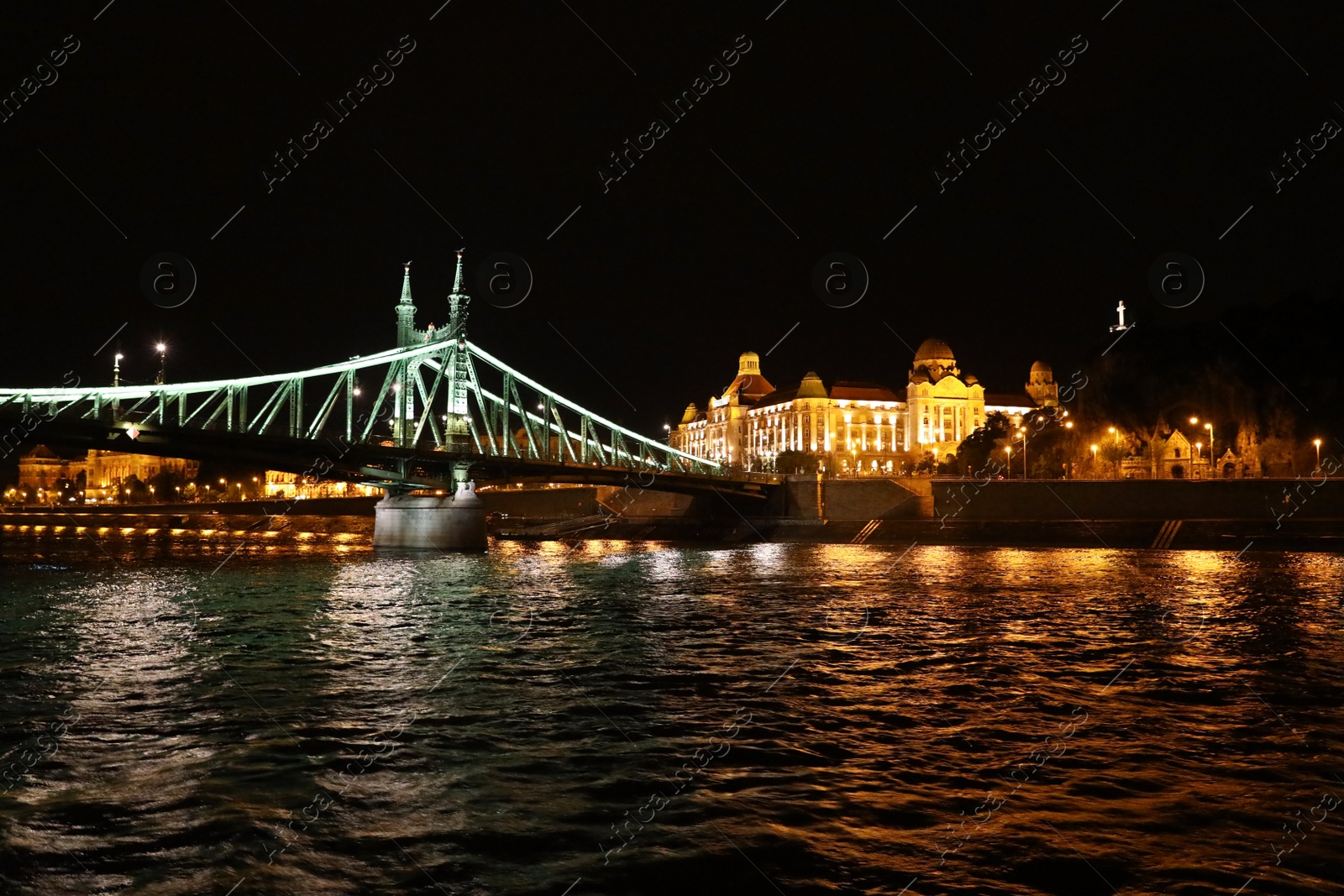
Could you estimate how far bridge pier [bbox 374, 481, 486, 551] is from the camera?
53938 mm

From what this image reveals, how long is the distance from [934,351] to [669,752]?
14200 cm

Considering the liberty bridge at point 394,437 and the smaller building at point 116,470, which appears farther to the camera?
the smaller building at point 116,470

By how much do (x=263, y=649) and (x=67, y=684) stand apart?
3.71 m

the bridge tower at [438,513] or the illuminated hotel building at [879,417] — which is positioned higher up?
the illuminated hotel building at [879,417]

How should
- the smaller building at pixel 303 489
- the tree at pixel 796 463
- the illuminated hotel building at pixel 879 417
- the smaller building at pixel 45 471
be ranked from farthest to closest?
1. the smaller building at pixel 45 471
2. the illuminated hotel building at pixel 879 417
3. the smaller building at pixel 303 489
4. the tree at pixel 796 463

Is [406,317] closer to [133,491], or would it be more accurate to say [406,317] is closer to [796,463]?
[796,463]

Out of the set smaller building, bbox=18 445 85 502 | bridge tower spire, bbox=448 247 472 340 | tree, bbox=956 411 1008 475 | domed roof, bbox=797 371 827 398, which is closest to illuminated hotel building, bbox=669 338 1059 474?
domed roof, bbox=797 371 827 398

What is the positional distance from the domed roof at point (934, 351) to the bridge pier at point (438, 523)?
4034 inches

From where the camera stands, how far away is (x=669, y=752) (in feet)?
34.5

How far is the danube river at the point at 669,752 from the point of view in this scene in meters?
7.20

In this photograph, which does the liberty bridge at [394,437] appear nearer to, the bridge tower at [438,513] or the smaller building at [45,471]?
the bridge tower at [438,513]

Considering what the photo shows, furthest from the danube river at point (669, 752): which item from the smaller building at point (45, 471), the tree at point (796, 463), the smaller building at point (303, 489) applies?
the smaller building at point (45, 471)

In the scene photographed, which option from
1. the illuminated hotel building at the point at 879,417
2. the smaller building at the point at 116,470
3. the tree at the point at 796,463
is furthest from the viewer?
the smaller building at the point at 116,470

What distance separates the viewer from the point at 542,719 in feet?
39.3
